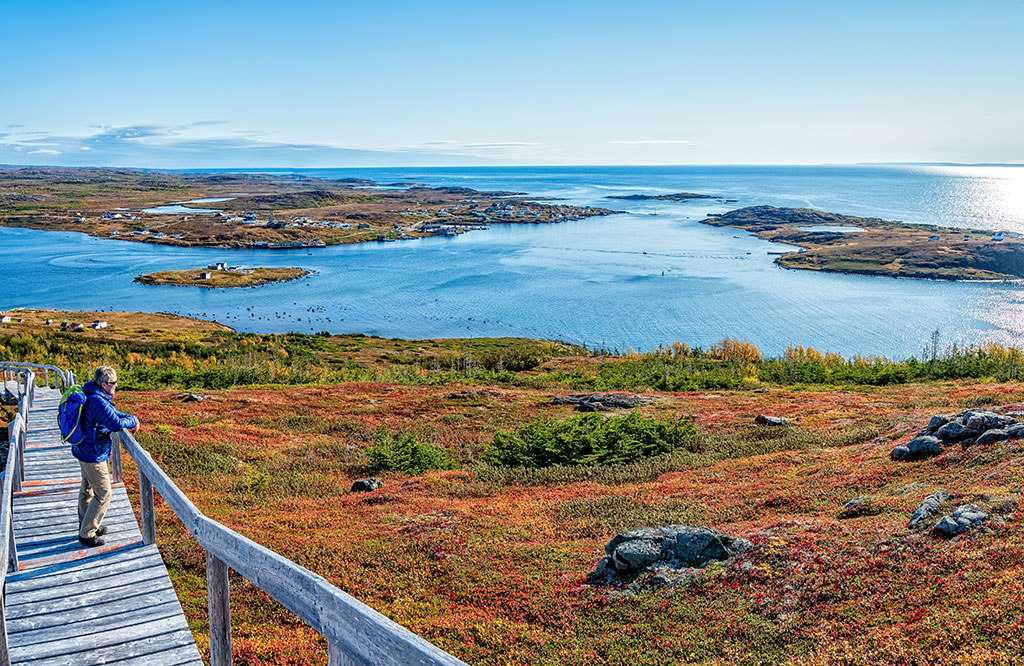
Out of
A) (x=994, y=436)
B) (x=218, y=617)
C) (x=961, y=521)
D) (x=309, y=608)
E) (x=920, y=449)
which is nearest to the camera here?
(x=309, y=608)

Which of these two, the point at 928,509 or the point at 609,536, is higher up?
the point at 928,509

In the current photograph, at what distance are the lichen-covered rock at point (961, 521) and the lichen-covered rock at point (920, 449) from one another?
20.5 ft

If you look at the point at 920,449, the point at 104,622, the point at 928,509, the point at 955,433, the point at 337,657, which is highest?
the point at 337,657

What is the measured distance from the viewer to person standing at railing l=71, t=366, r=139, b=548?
9.01 m

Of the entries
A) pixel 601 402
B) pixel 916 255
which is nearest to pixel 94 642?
pixel 601 402

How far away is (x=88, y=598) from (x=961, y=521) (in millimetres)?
11637

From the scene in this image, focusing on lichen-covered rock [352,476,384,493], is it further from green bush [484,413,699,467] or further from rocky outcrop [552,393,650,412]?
rocky outcrop [552,393,650,412]

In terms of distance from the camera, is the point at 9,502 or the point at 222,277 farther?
the point at 222,277

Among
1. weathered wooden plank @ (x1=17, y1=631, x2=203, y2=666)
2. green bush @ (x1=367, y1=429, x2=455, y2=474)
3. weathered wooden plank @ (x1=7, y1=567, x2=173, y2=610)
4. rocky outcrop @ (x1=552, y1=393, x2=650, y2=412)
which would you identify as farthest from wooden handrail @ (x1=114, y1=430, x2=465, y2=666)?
rocky outcrop @ (x1=552, y1=393, x2=650, y2=412)

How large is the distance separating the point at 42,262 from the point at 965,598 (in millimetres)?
185000

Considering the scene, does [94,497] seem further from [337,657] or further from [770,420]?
[770,420]

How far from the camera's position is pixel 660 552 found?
1035cm

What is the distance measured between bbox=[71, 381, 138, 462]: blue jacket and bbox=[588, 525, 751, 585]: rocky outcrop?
7207 mm

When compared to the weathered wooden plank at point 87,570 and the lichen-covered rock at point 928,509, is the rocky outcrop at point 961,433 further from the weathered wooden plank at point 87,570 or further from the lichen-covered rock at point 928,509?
the weathered wooden plank at point 87,570
